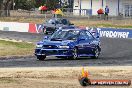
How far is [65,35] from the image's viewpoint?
23.2 meters

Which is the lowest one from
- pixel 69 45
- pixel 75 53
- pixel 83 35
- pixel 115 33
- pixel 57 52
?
pixel 115 33

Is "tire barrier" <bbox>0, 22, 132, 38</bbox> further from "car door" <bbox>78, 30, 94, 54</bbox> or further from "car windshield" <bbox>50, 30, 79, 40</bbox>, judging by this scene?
"car windshield" <bbox>50, 30, 79, 40</bbox>

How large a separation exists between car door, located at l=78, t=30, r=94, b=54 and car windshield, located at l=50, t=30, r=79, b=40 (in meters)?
0.28

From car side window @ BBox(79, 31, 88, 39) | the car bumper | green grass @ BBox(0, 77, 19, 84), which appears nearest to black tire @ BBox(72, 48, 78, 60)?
the car bumper

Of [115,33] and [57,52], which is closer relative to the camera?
[57,52]

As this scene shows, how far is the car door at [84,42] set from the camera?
23.3 meters

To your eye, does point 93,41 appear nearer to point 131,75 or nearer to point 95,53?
point 95,53

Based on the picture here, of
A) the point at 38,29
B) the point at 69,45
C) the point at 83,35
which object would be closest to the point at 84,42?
the point at 83,35

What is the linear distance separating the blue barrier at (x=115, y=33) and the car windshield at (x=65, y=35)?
878 inches

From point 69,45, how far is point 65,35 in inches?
32.4

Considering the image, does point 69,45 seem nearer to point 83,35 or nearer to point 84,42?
point 84,42

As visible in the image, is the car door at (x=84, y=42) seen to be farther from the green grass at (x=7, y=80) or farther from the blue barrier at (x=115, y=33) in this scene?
the blue barrier at (x=115, y=33)

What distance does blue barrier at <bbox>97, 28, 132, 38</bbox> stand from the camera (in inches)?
1795

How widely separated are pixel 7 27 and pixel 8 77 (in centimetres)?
4107
